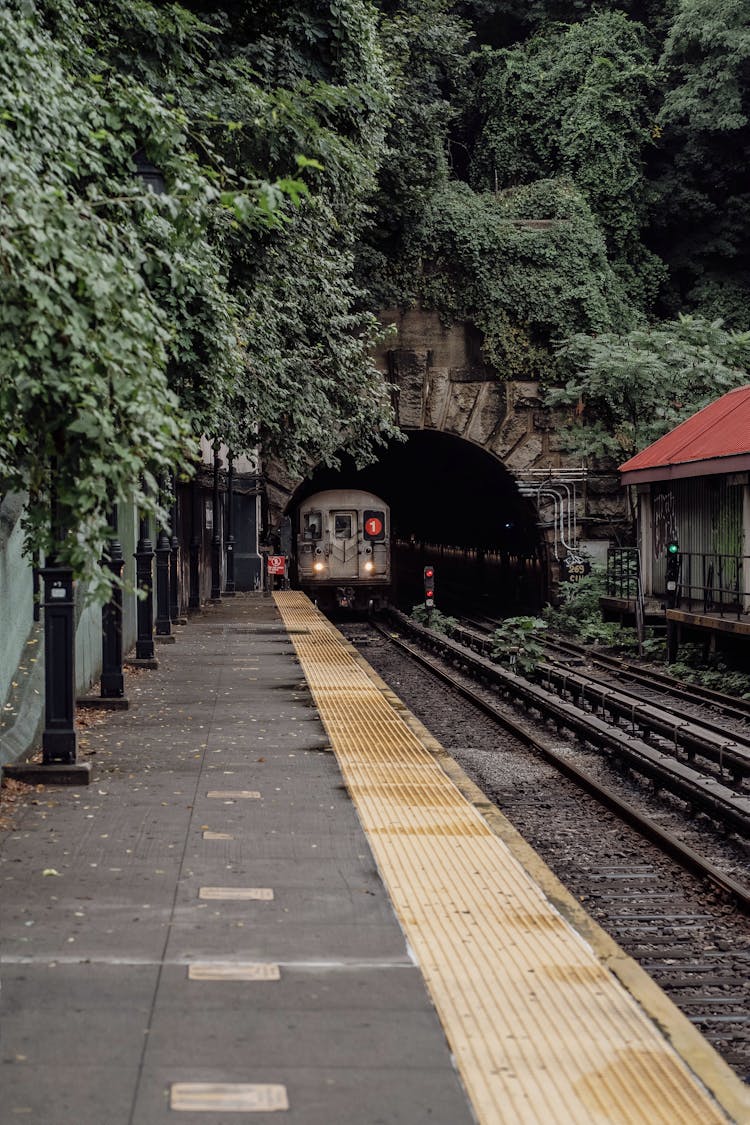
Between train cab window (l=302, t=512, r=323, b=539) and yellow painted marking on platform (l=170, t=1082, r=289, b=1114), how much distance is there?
3299cm

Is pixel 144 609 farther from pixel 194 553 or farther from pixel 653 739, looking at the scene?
pixel 194 553

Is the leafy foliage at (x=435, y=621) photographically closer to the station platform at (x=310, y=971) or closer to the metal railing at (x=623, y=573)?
the metal railing at (x=623, y=573)

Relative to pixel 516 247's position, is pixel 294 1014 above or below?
below

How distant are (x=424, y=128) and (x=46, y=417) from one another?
30.7 meters

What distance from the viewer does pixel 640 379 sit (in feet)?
109

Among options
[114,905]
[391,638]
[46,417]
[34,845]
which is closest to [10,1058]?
[114,905]

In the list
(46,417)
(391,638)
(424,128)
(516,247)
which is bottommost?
(391,638)

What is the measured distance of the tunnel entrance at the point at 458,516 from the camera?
41197mm

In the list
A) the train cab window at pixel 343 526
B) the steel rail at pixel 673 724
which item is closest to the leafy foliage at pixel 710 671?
the steel rail at pixel 673 724

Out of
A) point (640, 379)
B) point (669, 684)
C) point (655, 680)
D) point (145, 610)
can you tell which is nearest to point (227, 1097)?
point (145, 610)

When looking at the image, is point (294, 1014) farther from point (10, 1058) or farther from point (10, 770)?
point (10, 770)

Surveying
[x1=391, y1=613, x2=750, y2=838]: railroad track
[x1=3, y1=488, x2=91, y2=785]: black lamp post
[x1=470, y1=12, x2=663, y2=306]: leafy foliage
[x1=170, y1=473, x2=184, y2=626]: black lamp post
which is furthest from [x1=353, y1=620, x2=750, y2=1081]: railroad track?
[x1=470, y1=12, x2=663, y2=306]: leafy foliage

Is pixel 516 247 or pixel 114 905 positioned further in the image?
pixel 516 247

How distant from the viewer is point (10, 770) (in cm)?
998
